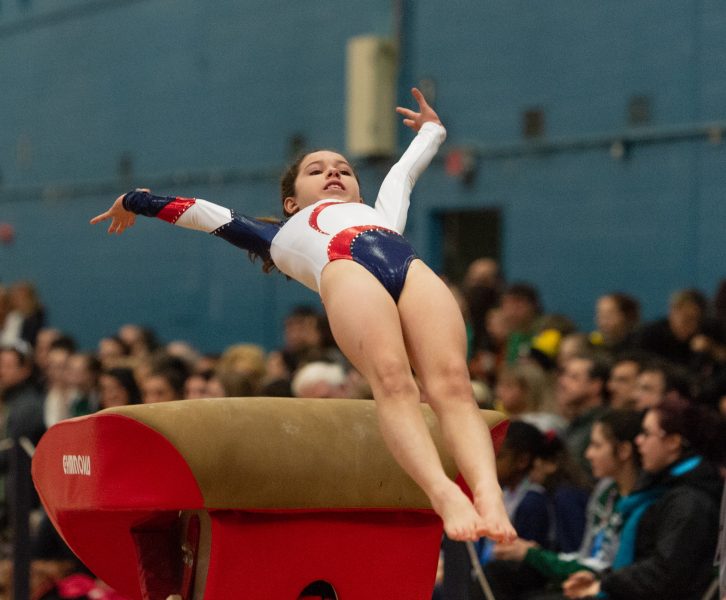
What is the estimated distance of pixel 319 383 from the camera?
693 cm

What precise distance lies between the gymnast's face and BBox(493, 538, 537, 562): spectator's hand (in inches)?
63.6

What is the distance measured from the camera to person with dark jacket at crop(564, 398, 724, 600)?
482cm

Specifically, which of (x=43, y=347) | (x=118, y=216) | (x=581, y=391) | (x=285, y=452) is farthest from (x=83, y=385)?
(x=285, y=452)

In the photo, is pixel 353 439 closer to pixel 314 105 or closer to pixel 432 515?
pixel 432 515

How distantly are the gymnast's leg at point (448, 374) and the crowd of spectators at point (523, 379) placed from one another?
2.83 feet

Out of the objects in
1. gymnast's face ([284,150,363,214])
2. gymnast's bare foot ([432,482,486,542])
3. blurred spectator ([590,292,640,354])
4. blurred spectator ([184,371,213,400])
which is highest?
gymnast's face ([284,150,363,214])

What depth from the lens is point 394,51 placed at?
35.3 ft

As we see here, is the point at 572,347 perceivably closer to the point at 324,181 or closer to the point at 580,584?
the point at 580,584

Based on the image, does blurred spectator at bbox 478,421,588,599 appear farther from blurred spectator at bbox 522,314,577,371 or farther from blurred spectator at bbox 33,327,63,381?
blurred spectator at bbox 33,327,63,381

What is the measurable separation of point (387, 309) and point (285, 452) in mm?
507

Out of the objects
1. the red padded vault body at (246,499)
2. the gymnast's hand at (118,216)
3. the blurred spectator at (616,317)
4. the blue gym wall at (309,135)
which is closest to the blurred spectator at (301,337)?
the blurred spectator at (616,317)

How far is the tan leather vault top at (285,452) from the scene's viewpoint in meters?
3.69

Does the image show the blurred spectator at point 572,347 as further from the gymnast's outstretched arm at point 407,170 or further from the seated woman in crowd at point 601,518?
the gymnast's outstretched arm at point 407,170

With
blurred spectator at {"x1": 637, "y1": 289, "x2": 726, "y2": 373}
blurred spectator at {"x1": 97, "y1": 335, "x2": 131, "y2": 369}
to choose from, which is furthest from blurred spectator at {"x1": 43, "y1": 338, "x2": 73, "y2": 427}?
blurred spectator at {"x1": 637, "y1": 289, "x2": 726, "y2": 373}
